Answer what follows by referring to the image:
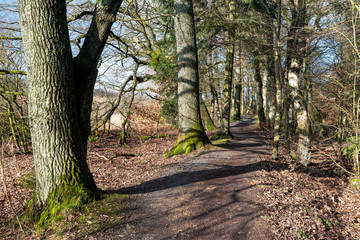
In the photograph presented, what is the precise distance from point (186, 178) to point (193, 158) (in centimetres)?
151

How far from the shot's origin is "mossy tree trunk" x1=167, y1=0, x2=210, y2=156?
8.12 metres

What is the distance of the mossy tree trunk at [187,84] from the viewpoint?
8.12 meters

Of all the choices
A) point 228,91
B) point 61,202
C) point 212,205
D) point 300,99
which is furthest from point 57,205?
point 228,91

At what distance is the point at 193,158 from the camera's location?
717 cm

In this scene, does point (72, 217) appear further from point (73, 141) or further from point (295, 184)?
point (295, 184)

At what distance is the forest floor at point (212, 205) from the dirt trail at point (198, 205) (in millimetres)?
16

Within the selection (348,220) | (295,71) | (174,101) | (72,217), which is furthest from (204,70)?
(72,217)

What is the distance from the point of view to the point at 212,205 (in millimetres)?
4422

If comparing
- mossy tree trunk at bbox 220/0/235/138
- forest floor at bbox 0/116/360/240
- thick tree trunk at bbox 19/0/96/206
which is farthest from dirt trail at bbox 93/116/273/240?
mossy tree trunk at bbox 220/0/235/138

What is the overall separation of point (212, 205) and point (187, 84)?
190 inches

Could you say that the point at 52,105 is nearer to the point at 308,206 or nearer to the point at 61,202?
the point at 61,202

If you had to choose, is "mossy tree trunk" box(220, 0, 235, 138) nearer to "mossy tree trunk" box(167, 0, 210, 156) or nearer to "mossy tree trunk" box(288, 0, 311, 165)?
"mossy tree trunk" box(167, 0, 210, 156)

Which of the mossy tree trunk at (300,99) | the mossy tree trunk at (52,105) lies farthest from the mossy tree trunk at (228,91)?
the mossy tree trunk at (52,105)

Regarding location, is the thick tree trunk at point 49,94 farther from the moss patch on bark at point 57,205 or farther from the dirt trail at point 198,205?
the dirt trail at point 198,205
